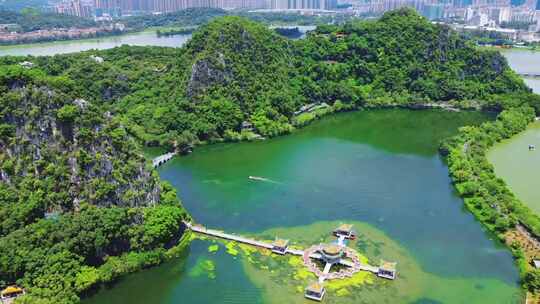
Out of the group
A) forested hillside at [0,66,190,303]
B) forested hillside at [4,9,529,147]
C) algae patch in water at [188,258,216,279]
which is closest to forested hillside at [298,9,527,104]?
forested hillside at [4,9,529,147]

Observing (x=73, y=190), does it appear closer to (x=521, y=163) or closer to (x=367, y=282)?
(x=367, y=282)

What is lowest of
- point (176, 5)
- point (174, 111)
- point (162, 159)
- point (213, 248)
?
point (213, 248)

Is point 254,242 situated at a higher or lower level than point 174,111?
lower

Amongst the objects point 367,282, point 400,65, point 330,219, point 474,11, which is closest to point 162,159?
point 330,219

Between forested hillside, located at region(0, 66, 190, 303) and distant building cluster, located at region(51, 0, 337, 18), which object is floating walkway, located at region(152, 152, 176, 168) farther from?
distant building cluster, located at region(51, 0, 337, 18)

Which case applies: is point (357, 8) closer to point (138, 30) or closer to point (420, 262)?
point (138, 30)

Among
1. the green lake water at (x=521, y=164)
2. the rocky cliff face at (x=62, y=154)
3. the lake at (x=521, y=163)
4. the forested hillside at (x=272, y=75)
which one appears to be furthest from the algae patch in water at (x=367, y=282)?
the forested hillside at (x=272, y=75)
